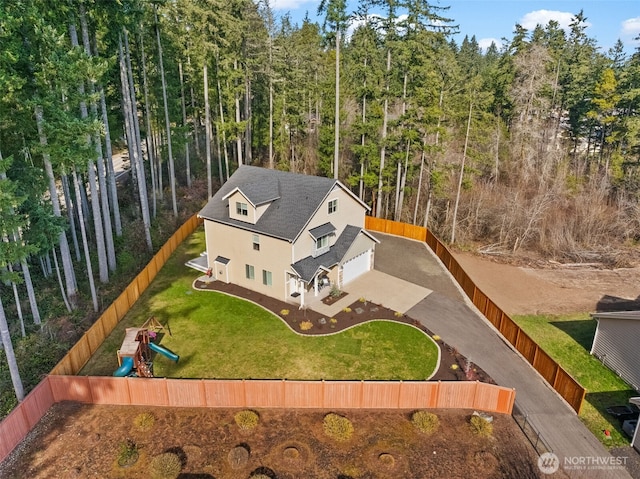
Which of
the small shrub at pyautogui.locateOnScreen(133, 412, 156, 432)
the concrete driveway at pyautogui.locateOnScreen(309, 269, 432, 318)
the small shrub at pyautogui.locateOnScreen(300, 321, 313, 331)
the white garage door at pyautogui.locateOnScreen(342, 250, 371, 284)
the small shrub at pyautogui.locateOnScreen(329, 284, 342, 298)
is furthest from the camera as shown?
the white garage door at pyautogui.locateOnScreen(342, 250, 371, 284)

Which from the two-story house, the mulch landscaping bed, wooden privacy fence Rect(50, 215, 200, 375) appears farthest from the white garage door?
wooden privacy fence Rect(50, 215, 200, 375)

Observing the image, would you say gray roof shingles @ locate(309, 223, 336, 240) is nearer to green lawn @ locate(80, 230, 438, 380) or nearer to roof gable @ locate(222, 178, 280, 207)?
roof gable @ locate(222, 178, 280, 207)

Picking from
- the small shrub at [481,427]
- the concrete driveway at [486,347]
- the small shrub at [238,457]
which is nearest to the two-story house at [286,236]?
the concrete driveway at [486,347]

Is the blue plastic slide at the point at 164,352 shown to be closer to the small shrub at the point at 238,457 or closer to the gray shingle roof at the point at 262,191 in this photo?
the small shrub at the point at 238,457

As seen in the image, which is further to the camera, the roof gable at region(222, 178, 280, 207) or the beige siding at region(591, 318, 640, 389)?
the roof gable at region(222, 178, 280, 207)

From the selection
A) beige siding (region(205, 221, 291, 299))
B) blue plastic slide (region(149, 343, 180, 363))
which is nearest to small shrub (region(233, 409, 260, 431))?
blue plastic slide (region(149, 343, 180, 363))

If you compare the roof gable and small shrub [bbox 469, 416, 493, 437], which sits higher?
the roof gable

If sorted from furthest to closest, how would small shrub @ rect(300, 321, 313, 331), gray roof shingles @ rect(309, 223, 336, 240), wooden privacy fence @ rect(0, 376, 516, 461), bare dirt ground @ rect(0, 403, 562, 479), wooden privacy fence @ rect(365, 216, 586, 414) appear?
gray roof shingles @ rect(309, 223, 336, 240) < small shrub @ rect(300, 321, 313, 331) < wooden privacy fence @ rect(365, 216, 586, 414) < wooden privacy fence @ rect(0, 376, 516, 461) < bare dirt ground @ rect(0, 403, 562, 479)

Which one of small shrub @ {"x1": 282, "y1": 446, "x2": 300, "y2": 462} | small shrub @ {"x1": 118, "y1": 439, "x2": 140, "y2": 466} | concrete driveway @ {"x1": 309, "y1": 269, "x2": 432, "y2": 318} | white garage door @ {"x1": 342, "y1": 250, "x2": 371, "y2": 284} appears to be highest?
white garage door @ {"x1": 342, "y1": 250, "x2": 371, "y2": 284}
